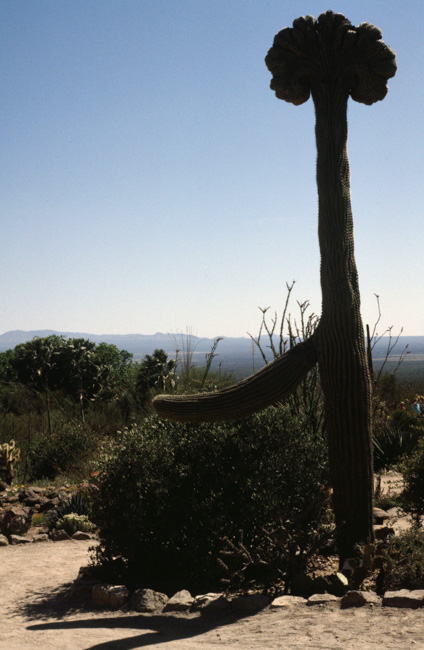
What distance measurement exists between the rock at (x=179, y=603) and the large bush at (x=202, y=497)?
1.17 ft

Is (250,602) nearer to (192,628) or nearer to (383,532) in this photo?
(192,628)

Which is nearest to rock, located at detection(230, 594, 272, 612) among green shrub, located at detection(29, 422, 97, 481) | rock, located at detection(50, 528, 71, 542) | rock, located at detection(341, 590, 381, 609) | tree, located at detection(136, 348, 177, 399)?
rock, located at detection(341, 590, 381, 609)

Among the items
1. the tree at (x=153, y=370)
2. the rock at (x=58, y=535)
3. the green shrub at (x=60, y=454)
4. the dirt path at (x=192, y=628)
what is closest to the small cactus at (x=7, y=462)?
the green shrub at (x=60, y=454)

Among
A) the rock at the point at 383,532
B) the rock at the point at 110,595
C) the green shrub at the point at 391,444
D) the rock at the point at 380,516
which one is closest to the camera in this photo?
the rock at the point at 110,595

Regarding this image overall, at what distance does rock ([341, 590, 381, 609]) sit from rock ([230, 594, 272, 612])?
65 centimetres

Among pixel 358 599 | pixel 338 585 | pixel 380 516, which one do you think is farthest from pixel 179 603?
pixel 380 516

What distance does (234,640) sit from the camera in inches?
178

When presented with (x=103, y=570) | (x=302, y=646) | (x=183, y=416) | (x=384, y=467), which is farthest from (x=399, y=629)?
(x=384, y=467)

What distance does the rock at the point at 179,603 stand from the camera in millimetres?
5359

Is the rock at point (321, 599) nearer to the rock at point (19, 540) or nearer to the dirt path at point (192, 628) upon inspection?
the dirt path at point (192, 628)

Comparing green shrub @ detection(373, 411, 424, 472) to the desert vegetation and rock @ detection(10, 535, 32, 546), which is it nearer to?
the desert vegetation

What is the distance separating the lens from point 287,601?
16.7 ft

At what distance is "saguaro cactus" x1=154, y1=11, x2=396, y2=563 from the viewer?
19.0 ft

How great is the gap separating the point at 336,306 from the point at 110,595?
3.28m
